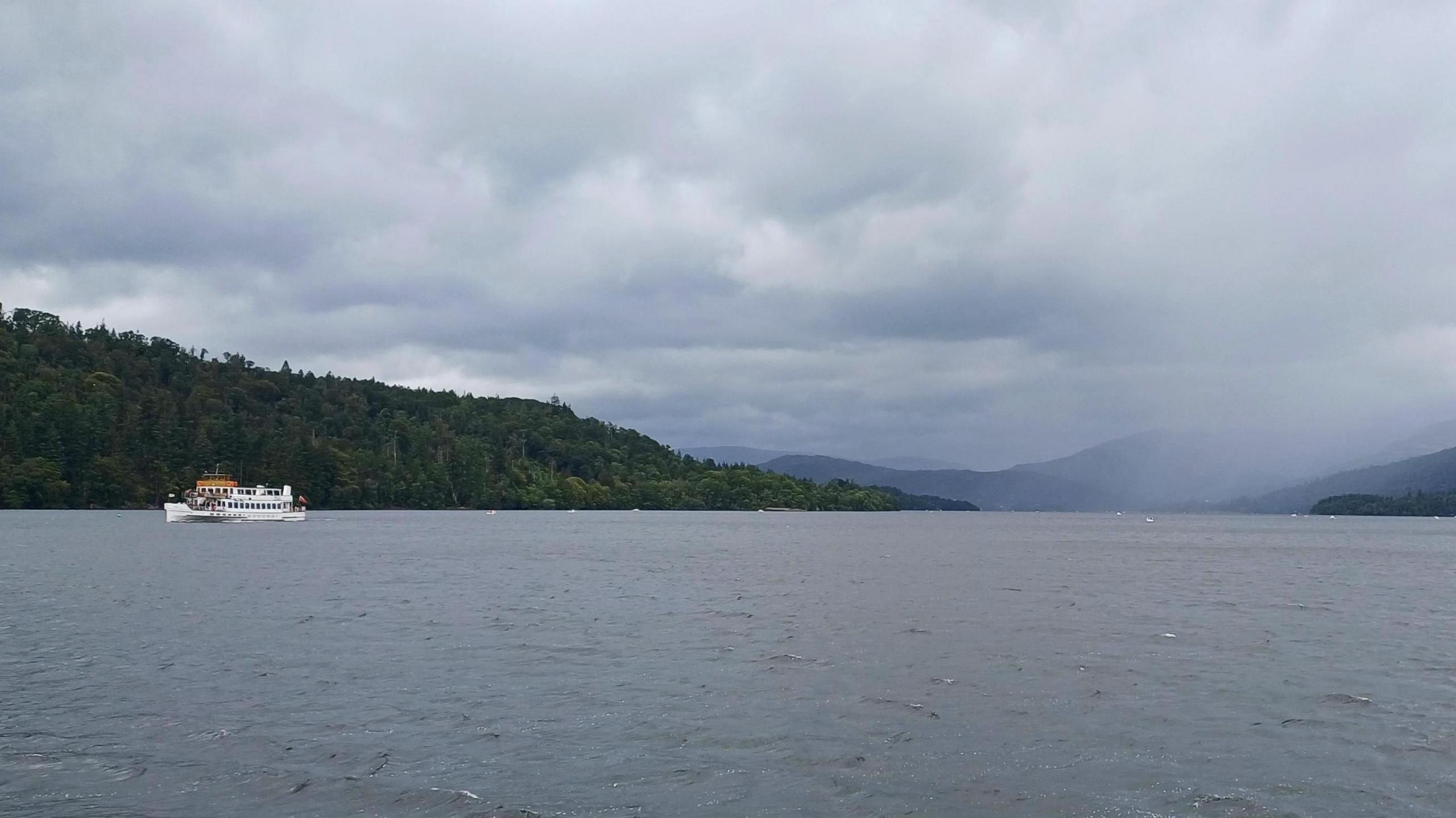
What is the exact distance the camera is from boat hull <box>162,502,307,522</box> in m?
175

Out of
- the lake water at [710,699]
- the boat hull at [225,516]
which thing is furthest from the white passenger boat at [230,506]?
the lake water at [710,699]

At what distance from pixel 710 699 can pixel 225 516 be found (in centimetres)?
17291

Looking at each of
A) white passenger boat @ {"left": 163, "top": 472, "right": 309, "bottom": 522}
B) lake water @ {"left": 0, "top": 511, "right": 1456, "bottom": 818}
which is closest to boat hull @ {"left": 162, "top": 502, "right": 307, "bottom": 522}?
white passenger boat @ {"left": 163, "top": 472, "right": 309, "bottom": 522}

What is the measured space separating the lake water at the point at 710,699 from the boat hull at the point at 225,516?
4590 inches

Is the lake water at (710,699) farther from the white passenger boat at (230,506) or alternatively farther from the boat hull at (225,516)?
the white passenger boat at (230,506)

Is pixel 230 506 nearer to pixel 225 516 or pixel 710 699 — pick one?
pixel 225 516

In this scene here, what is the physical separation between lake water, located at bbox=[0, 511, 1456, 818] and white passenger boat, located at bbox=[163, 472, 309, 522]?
117484mm

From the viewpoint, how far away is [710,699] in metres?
30.6

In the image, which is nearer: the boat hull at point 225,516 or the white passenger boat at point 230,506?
the boat hull at point 225,516

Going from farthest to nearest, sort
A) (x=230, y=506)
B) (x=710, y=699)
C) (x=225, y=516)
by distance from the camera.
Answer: (x=230, y=506), (x=225, y=516), (x=710, y=699)

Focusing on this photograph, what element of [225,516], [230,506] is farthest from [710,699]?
[230,506]

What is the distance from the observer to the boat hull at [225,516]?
175m

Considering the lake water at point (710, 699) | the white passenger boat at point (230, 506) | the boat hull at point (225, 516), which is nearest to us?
the lake water at point (710, 699)

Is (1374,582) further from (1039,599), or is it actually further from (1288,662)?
(1288,662)
